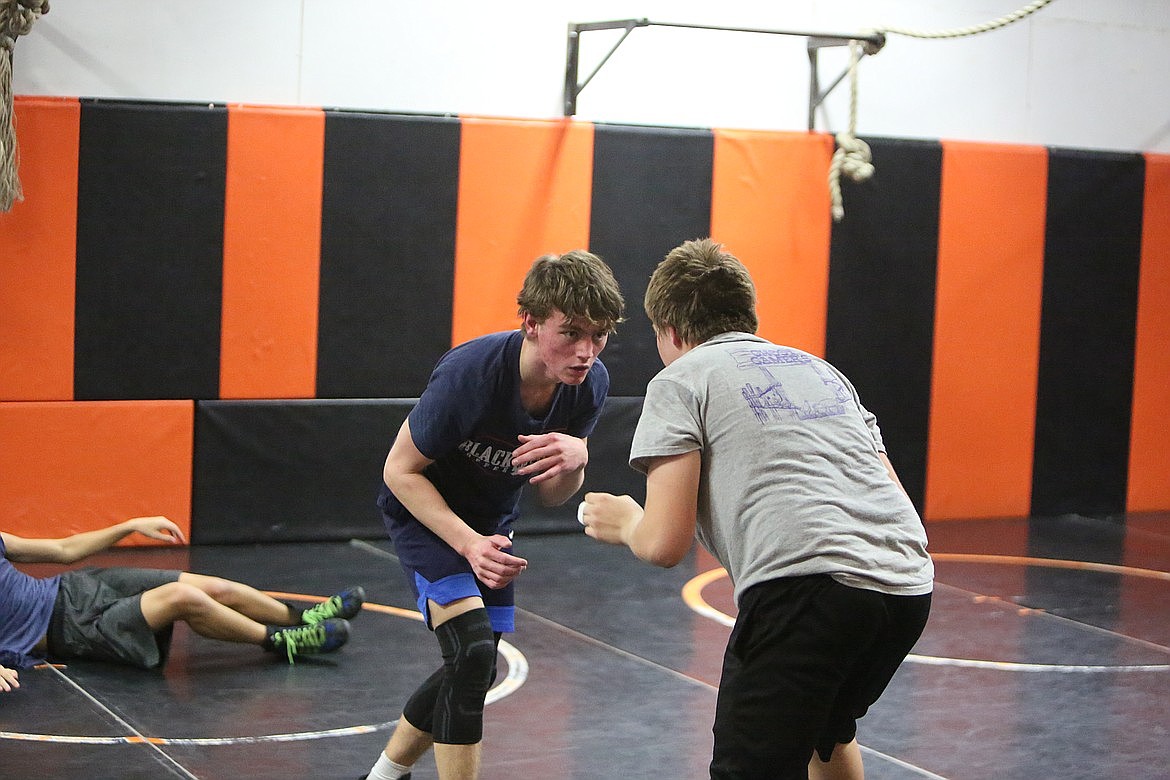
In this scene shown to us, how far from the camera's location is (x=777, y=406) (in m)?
2.57

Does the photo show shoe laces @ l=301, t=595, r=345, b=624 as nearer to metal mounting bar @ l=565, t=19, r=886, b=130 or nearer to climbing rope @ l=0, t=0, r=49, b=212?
climbing rope @ l=0, t=0, r=49, b=212

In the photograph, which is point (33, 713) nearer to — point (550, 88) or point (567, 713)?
point (567, 713)

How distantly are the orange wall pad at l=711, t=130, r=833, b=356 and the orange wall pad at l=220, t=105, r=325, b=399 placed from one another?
5.85 feet

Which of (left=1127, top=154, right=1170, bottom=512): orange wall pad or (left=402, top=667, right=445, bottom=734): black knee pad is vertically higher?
(left=1127, top=154, right=1170, bottom=512): orange wall pad

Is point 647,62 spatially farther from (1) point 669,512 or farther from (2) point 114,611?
(1) point 669,512

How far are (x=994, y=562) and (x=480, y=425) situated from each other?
12.1 ft

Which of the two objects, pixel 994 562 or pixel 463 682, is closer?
pixel 463 682

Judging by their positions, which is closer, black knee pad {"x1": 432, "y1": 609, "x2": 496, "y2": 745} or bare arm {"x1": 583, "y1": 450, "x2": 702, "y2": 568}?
bare arm {"x1": 583, "y1": 450, "x2": 702, "y2": 568}

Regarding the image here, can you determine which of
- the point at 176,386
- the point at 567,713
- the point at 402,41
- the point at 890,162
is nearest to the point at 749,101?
the point at 890,162

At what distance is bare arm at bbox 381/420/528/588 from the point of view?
299 centimetres

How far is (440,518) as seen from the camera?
3137 millimetres

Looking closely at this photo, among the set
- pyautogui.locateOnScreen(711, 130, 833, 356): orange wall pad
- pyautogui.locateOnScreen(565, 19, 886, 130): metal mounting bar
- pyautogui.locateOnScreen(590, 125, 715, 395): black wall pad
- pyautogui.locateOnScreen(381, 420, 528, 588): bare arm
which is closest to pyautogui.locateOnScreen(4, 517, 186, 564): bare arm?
pyautogui.locateOnScreen(381, 420, 528, 588): bare arm

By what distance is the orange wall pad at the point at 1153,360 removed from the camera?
753cm

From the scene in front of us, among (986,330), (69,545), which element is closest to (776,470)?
(69,545)
